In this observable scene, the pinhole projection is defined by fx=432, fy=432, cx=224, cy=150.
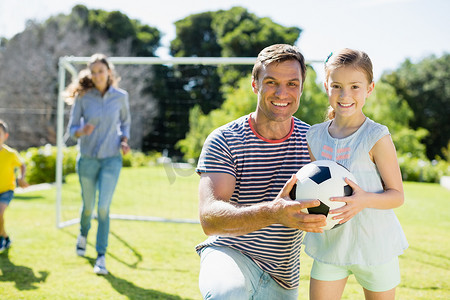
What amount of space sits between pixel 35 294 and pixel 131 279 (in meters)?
0.91

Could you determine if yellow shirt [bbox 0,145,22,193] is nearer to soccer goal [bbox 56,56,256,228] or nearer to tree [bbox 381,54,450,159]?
soccer goal [bbox 56,56,256,228]

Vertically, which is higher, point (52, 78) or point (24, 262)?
point (52, 78)

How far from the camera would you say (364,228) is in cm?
235

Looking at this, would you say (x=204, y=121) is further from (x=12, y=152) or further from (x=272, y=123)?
(x=272, y=123)

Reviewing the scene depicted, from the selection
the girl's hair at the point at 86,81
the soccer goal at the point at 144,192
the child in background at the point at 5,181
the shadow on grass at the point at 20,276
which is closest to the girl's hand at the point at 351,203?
the shadow on grass at the point at 20,276

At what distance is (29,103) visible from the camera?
83.1ft

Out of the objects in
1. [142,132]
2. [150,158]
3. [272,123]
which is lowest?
[150,158]

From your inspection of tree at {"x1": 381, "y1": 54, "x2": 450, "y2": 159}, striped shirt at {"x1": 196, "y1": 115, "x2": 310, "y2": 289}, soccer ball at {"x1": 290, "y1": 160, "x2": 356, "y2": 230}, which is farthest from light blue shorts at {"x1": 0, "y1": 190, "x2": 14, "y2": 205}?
tree at {"x1": 381, "y1": 54, "x2": 450, "y2": 159}

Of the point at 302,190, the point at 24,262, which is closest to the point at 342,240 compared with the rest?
the point at 302,190

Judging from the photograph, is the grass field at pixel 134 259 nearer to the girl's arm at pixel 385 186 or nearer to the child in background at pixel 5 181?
the child in background at pixel 5 181

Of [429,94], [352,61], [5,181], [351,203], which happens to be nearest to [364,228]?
[351,203]

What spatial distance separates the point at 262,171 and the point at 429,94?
38.5 meters

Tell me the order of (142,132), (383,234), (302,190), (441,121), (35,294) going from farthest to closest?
(441,121) → (142,132) → (35,294) → (383,234) → (302,190)

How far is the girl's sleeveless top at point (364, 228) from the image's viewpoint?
7.61 ft
